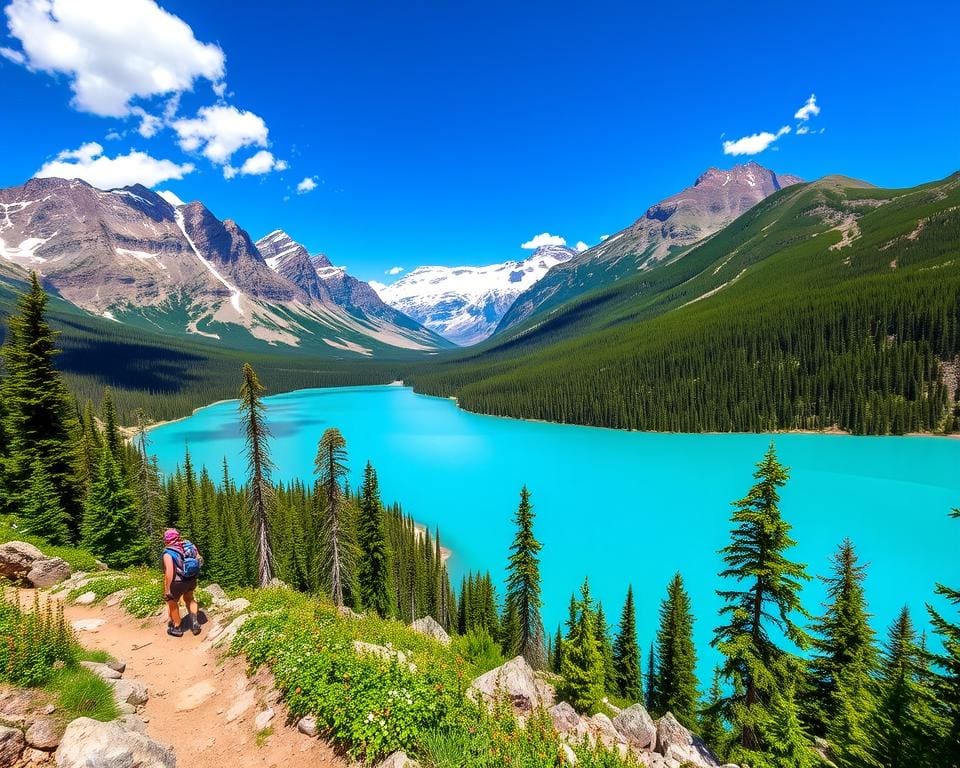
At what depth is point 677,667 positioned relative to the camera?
27.9 m

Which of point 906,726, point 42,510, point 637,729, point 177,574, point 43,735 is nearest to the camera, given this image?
point 43,735

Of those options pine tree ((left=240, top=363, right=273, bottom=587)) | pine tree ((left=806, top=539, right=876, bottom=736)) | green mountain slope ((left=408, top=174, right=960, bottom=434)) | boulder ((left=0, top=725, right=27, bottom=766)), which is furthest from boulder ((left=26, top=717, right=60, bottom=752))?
green mountain slope ((left=408, top=174, right=960, bottom=434))

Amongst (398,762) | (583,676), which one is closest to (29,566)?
(398,762)

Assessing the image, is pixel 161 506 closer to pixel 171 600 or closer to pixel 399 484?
pixel 171 600

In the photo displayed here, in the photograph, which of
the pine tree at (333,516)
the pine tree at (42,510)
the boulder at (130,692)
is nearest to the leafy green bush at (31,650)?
the boulder at (130,692)

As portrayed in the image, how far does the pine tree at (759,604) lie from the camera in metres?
15.1

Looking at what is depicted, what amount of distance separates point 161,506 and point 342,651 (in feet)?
133

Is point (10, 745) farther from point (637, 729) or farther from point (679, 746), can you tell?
point (679, 746)

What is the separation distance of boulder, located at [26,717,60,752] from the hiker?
5.57m

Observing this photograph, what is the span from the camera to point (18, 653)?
7.33m

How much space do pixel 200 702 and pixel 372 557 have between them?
26.8m

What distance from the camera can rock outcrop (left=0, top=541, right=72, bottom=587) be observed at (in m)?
14.5

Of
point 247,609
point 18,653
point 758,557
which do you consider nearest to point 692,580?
point 758,557

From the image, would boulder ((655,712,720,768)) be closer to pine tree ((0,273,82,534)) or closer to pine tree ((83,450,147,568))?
pine tree ((83,450,147,568))
